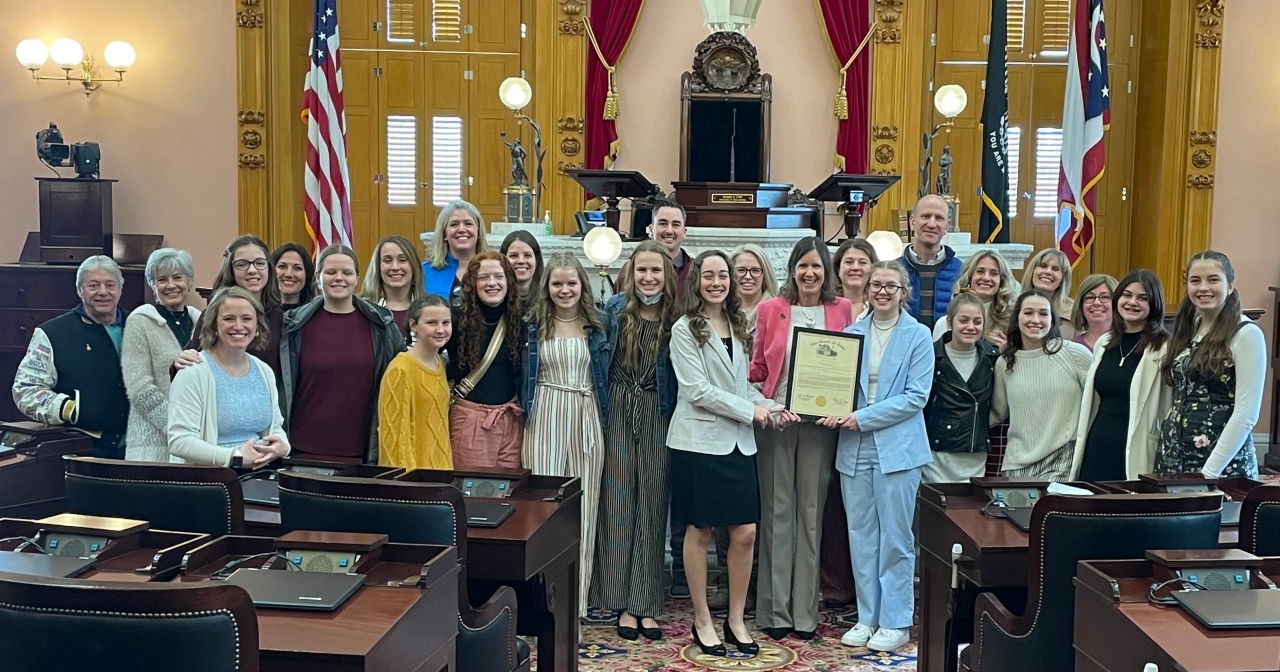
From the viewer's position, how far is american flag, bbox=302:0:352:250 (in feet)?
29.0

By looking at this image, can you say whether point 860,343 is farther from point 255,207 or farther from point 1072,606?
point 255,207

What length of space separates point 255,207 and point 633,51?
3829 millimetres

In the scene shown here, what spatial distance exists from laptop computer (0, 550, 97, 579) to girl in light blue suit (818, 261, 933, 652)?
2850 millimetres

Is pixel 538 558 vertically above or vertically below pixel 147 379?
below

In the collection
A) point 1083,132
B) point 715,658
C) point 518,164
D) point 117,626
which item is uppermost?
point 1083,132

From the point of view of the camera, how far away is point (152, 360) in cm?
461

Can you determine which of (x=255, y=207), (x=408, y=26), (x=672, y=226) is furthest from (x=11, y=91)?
(x=672, y=226)

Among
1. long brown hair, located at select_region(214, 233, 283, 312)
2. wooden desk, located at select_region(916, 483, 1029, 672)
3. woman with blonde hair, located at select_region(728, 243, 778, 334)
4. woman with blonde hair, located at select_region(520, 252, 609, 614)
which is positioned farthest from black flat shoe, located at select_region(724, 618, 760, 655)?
long brown hair, located at select_region(214, 233, 283, 312)

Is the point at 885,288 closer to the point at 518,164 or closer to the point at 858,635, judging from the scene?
the point at 858,635

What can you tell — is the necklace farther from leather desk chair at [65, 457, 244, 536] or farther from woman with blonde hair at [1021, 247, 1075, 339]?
leather desk chair at [65, 457, 244, 536]

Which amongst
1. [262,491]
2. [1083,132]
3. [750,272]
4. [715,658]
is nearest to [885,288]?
[750,272]

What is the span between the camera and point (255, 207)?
407 inches

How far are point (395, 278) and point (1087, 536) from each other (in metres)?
3.08

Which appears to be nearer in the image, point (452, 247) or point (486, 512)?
point (486, 512)
